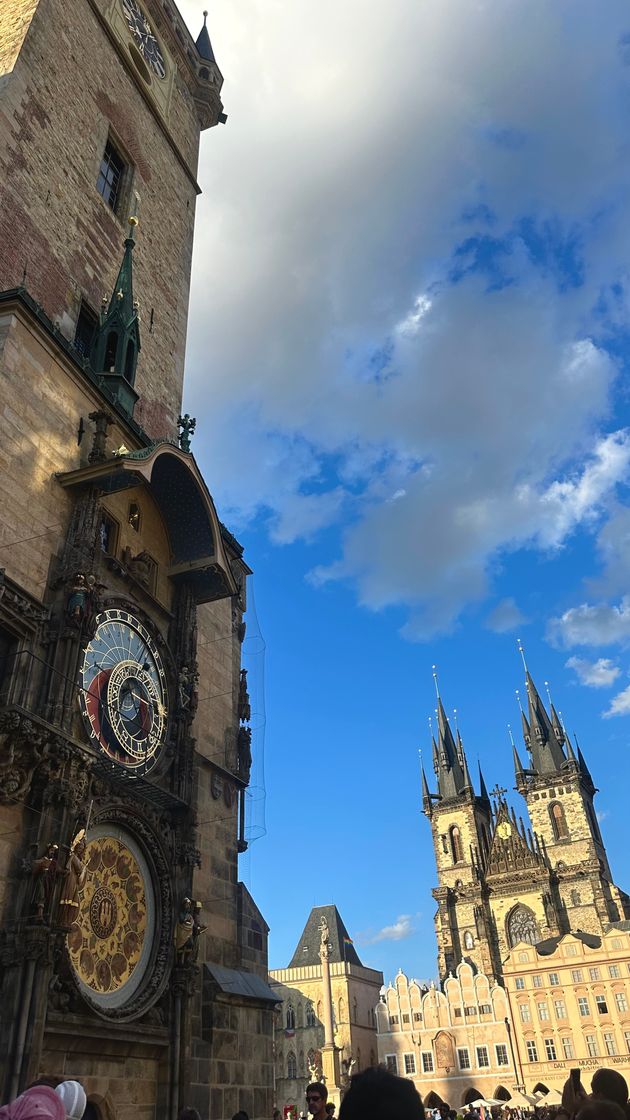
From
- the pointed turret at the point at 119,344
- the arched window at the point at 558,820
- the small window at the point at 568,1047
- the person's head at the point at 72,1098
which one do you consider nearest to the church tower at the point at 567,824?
the arched window at the point at 558,820

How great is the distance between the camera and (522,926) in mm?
69312

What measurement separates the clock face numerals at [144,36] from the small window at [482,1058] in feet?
205

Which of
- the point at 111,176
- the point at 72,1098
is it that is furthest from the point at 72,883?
the point at 111,176

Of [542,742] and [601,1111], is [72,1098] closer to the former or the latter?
[601,1111]

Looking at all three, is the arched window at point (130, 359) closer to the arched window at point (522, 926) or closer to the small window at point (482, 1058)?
the small window at point (482, 1058)

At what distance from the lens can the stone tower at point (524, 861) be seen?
68062mm

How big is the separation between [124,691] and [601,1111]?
9.19 metres

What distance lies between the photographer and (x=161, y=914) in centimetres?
1104

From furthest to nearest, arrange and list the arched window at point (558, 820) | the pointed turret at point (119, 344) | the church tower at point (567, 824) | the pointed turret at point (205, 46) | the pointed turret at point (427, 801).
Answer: the pointed turret at point (427, 801) → the arched window at point (558, 820) → the church tower at point (567, 824) → the pointed turret at point (205, 46) → the pointed turret at point (119, 344)

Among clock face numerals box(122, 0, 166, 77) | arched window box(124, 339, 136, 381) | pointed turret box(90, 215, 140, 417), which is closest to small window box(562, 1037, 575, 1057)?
pointed turret box(90, 215, 140, 417)

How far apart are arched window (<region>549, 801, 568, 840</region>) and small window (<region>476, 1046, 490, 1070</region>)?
843 inches

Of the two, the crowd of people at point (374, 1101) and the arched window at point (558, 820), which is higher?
the arched window at point (558, 820)

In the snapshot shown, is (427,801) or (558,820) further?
(427,801)

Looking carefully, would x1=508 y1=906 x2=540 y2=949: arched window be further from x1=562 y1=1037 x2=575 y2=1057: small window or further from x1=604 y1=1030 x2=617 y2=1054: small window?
x1=604 y1=1030 x2=617 y2=1054: small window
